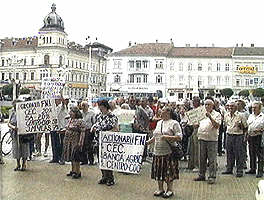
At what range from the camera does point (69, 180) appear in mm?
9492

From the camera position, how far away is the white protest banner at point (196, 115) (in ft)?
33.2

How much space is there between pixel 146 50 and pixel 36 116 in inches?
2756

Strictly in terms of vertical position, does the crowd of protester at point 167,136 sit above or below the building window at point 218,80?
below

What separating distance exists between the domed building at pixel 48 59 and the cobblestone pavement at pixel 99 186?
7999 cm

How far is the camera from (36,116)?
1098 cm

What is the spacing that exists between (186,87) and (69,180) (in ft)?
239

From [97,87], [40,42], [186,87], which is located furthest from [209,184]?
[97,87]

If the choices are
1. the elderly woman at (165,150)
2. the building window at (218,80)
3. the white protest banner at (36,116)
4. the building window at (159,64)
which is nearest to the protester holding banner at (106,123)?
the elderly woman at (165,150)

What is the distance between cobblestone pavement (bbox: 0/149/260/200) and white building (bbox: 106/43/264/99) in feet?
224

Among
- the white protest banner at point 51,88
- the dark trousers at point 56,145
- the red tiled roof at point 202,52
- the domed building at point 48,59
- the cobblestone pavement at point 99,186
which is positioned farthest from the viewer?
the domed building at point 48,59

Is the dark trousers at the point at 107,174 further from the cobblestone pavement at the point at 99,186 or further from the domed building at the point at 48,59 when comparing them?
the domed building at the point at 48,59

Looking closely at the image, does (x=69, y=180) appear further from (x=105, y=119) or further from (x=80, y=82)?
(x=80, y=82)

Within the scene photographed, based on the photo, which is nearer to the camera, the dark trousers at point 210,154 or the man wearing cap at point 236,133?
the dark trousers at point 210,154

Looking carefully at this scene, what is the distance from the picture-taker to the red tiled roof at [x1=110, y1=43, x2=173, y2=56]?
261 feet
